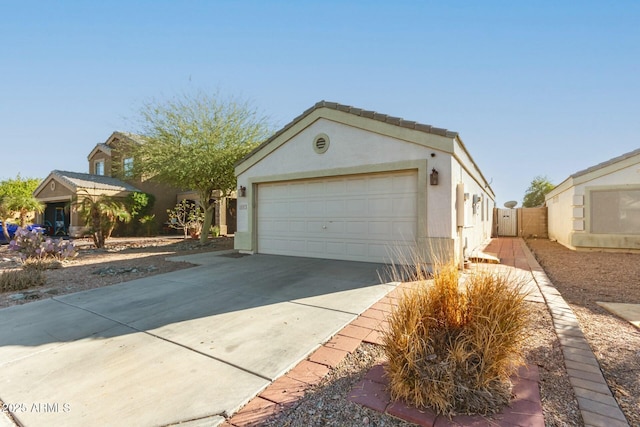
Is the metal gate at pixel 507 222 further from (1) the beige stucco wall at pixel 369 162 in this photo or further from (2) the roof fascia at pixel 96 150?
(2) the roof fascia at pixel 96 150

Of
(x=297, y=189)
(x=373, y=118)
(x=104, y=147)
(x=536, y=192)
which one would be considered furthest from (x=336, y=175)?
(x=536, y=192)

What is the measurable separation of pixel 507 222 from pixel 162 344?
71.1ft

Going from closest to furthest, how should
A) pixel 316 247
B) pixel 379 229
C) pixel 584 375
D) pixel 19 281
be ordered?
pixel 584 375, pixel 19 281, pixel 379 229, pixel 316 247

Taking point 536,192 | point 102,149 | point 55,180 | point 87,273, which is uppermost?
point 102,149

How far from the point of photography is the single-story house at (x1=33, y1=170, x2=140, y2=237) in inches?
755

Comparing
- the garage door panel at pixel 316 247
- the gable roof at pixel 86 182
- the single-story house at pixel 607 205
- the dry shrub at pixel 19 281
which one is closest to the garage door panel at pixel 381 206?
the garage door panel at pixel 316 247

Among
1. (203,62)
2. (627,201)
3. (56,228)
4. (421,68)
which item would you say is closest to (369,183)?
(421,68)

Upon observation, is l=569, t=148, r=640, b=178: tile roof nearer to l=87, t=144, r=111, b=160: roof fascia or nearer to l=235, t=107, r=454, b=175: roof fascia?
l=235, t=107, r=454, b=175: roof fascia

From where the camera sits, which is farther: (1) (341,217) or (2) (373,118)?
(1) (341,217)

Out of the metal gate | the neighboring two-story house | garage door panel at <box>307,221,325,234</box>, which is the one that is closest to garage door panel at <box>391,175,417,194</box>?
garage door panel at <box>307,221,325,234</box>

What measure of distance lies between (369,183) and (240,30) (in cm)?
625

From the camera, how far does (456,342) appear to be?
2277 millimetres

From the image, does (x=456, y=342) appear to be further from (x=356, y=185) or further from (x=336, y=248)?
(x=336, y=248)

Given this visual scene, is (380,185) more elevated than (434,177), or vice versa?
(434,177)
